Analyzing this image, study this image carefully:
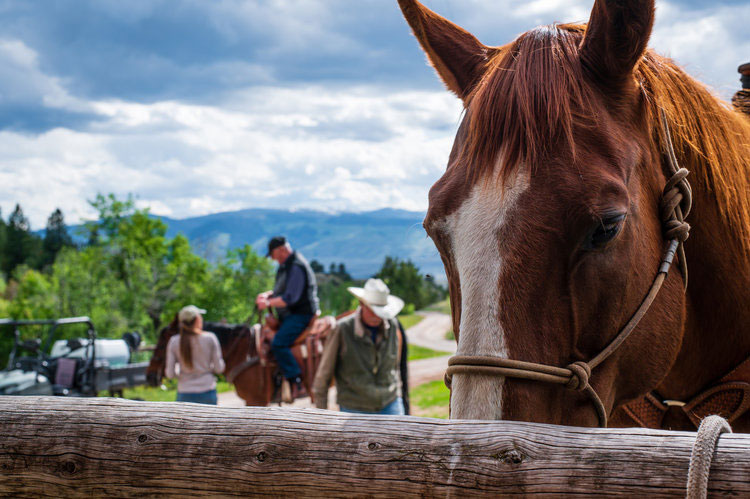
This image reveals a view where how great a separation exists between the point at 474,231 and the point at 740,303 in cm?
100

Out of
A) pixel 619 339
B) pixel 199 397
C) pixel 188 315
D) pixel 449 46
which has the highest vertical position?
pixel 449 46

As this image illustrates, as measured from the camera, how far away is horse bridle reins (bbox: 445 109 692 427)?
136 cm

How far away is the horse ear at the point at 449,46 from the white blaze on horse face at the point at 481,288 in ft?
2.14

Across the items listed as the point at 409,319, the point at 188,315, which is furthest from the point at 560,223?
the point at 409,319

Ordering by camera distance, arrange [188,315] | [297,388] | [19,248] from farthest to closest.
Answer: [19,248]
[297,388]
[188,315]

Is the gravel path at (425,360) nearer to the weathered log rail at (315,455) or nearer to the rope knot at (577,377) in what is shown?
the weathered log rail at (315,455)

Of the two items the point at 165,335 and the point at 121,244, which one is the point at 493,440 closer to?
the point at 165,335

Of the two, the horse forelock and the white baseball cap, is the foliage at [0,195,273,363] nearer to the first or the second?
the white baseball cap

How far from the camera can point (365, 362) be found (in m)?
5.65

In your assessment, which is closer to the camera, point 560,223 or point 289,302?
point 560,223

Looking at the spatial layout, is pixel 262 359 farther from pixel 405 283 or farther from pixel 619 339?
pixel 405 283

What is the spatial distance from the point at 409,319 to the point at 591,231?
4263cm

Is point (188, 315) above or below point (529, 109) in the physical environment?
below

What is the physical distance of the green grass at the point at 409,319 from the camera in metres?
42.3
